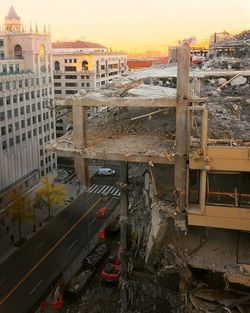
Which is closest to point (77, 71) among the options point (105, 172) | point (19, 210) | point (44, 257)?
point (105, 172)

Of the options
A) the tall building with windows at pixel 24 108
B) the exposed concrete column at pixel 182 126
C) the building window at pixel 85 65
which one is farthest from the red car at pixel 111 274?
the building window at pixel 85 65

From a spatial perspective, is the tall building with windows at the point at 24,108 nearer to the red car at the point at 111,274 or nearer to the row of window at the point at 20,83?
the row of window at the point at 20,83

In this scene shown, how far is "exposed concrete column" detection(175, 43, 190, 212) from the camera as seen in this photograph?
1222 centimetres

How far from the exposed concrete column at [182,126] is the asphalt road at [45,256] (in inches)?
974

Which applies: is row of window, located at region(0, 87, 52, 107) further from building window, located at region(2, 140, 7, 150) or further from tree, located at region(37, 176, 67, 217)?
tree, located at region(37, 176, 67, 217)

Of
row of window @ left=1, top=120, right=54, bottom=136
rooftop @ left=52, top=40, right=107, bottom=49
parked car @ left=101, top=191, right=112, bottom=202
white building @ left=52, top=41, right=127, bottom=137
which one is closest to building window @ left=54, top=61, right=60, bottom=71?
white building @ left=52, top=41, right=127, bottom=137

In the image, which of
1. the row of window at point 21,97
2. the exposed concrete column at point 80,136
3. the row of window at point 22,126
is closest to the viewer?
the exposed concrete column at point 80,136

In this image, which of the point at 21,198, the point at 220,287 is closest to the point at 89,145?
the point at 220,287

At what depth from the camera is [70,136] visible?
631 inches

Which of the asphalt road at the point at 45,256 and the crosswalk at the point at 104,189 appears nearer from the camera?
the asphalt road at the point at 45,256

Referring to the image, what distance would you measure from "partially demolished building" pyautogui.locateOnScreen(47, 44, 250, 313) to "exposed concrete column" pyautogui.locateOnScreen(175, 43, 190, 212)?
0.03 meters

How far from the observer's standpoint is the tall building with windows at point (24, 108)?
51000 millimetres

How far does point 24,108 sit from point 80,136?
43.0 m

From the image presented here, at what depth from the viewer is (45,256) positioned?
41.1 metres
